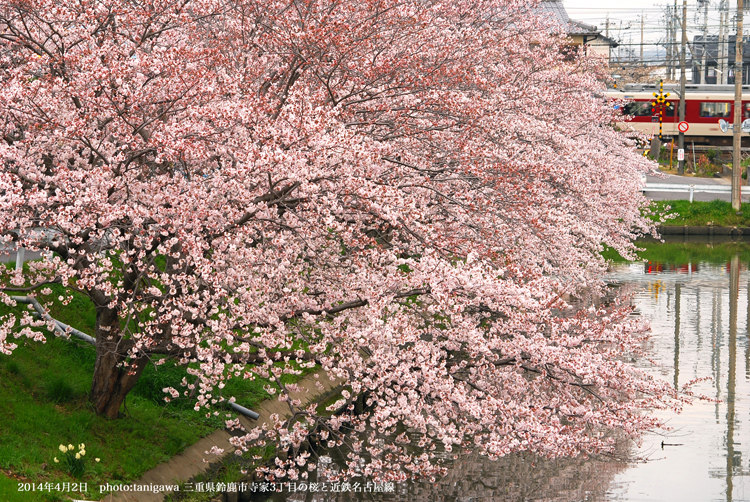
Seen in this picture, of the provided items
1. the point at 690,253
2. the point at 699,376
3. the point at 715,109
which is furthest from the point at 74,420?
the point at 715,109

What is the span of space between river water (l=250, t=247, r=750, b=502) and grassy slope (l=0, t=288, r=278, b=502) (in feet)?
5.63

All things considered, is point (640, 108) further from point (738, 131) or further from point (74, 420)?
point (74, 420)

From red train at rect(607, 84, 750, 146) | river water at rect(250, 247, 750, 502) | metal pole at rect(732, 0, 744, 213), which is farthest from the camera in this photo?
red train at rect(607, 84, 750, 146)

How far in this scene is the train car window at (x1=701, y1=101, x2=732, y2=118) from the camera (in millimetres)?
52438

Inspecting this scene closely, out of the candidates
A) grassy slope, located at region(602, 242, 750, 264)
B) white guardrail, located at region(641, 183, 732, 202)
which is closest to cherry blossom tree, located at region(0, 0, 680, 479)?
grassy slope, located at region(602, 242, 750, 264)

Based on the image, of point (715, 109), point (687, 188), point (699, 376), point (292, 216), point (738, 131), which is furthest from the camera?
point (715, 109)

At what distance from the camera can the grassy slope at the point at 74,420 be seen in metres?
8.13

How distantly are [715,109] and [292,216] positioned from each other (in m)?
51.3

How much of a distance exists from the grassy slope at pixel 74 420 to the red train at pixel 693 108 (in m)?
46.2

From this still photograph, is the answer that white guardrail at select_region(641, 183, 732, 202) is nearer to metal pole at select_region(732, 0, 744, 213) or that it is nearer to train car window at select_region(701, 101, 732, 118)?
metal pole at select_region(732, 0, 744, 213)

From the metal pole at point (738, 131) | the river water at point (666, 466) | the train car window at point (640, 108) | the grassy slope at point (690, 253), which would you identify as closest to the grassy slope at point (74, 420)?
the river water at point (666, 466)

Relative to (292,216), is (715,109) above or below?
above

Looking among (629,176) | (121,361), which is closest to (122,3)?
(121,361)

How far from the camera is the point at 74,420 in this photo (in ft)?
29.9
